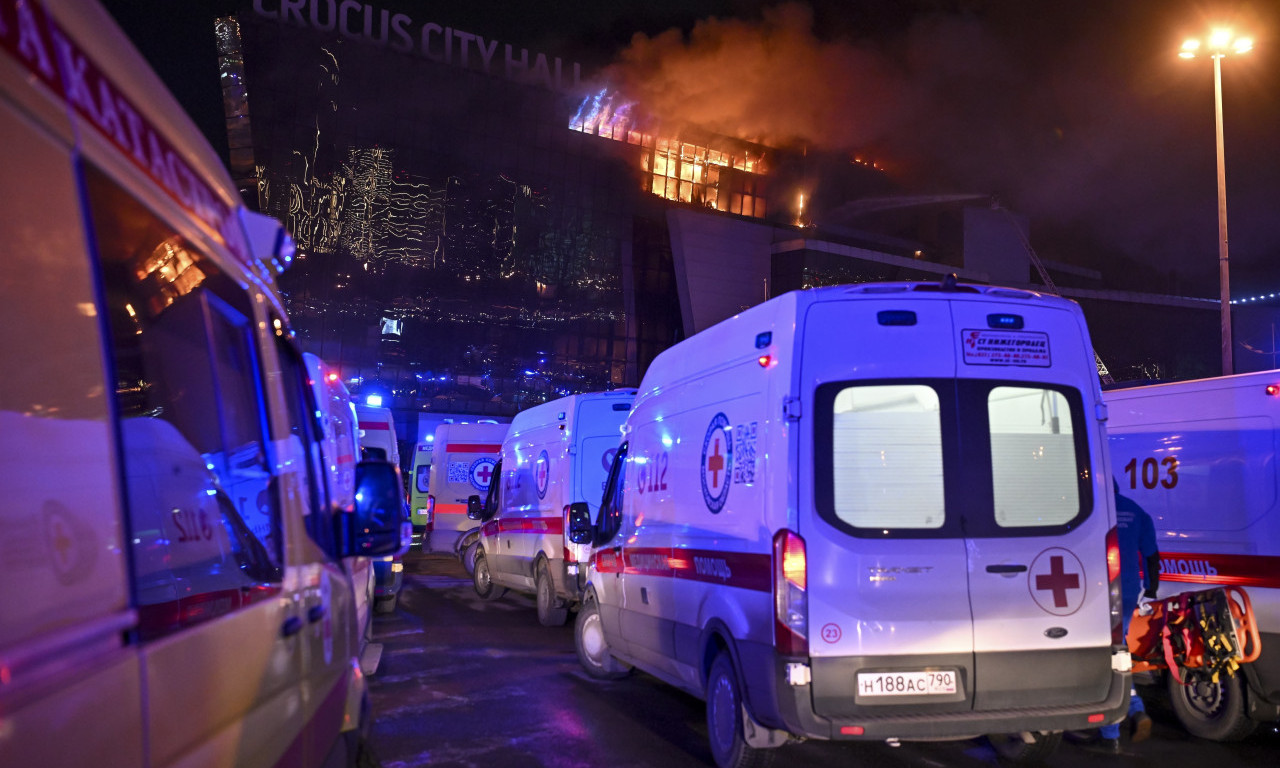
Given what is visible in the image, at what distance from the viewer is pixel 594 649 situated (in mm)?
8789

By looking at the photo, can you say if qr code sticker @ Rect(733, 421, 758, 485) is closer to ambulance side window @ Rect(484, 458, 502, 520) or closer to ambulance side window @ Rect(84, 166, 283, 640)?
ambulance side window @ Rect(84, 166, 283, 640)

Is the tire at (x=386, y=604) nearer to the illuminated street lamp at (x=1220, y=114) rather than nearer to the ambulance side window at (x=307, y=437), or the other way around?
the ambulance side window at (x=307, y=437)

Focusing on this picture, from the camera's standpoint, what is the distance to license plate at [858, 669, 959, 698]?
5.05 meters

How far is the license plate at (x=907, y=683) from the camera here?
5.05m

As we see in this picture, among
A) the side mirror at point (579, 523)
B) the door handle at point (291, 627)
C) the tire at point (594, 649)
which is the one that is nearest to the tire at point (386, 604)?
the tire at point (594, 649)

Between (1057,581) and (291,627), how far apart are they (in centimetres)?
393

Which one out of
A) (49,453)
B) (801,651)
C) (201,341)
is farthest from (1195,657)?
(49,453)

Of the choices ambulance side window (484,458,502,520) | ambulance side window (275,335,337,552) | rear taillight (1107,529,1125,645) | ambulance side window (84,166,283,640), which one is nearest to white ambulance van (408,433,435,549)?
ambulance side window (484,458,502,520)

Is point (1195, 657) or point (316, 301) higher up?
point (316, 301)

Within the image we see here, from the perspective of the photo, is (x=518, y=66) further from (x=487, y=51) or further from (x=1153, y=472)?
(x=1153, y=472)

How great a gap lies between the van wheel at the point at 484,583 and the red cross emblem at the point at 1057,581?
10.9m

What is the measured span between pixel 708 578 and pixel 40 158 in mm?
4904

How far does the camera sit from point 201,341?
2.51 m

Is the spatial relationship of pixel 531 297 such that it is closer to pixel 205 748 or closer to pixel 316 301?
pixel 316 301
